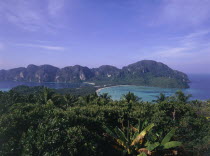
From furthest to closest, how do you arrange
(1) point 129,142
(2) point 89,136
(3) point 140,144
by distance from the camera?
1. (1) point 129,142
2. (3) point 140,144
3. (2) point 89,136

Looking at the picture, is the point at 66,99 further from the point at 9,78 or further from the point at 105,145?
the point at 9,78

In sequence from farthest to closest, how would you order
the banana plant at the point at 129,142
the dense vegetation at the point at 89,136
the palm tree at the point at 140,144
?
the banana plant at the point at 129,142 → the palm tree at the point at 140,144 → the dense vegetation at the point at 89,136

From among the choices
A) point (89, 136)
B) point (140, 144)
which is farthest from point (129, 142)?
point (89, 136)

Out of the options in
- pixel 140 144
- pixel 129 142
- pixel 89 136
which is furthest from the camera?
pixel 129 142

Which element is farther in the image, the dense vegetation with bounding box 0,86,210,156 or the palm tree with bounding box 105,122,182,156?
the palm tree with bounding box 105,122,182,156

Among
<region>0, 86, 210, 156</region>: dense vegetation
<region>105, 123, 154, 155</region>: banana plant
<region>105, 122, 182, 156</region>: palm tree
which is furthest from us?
<region>105, 123, 154, 155</region>: banana plant

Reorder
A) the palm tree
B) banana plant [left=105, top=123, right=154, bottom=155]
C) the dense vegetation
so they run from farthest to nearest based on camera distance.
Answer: banana plant [left=105, top=123, right=154, bottom=155] < the palm tree < the dense vegetation

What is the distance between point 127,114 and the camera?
10.1 meters

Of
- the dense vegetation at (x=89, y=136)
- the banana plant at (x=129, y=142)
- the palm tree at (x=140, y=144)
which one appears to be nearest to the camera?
the dense vegetation at (x=89, y=136)

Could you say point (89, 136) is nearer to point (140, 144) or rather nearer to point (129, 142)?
point (129, 142)

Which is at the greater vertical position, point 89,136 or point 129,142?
point 89,136

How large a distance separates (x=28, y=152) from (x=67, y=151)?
1.26 metres

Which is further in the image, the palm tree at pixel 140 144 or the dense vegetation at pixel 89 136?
the palm tree at pixel 140 144

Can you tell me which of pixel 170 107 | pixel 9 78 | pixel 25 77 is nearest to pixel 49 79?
pixel 25 77
